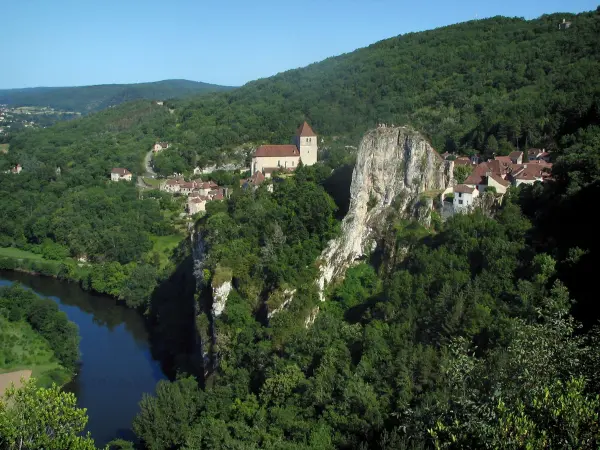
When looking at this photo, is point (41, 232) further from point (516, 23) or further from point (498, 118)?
point (516, 23)

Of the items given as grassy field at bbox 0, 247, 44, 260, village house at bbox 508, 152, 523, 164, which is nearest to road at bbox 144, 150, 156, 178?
grassy field at bbox 0, 247, 44, 260

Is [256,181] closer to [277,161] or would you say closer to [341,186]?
[277,161]

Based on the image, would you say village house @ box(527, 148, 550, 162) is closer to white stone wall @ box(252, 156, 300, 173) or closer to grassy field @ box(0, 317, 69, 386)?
white stone wall @ box(252, 156, 300, 173)

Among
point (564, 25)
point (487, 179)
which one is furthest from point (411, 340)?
point (564, 25)

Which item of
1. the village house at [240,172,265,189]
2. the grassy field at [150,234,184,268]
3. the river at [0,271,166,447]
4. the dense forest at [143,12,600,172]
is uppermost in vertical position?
the dense forest at [143,12,600,172]

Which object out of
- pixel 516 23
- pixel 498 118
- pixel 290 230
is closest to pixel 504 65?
pixel 516 23

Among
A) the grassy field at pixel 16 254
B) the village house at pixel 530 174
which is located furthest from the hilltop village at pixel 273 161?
the grassy field at pixel 16 254
